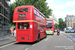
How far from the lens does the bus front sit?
1165 cm

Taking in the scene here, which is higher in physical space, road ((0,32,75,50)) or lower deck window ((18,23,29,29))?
lower deck window ((18,23,29,29))

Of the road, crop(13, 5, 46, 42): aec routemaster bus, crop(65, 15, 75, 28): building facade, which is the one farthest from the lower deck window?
crop(65, 15, 75, 28): building facade

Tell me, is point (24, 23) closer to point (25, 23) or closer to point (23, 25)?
point (25, 23)

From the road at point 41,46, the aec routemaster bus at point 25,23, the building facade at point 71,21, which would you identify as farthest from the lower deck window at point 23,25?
the building facade at point 71,21

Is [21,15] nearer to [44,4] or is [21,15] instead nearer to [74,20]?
[44,4]

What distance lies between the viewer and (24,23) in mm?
11938

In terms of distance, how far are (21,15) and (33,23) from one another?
1.50 meters

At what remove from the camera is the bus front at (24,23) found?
38.2 ft

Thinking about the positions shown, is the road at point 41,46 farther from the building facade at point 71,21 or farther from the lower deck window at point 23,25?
the building facade at point 71,21

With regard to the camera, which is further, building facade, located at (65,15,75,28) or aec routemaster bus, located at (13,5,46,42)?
building facade, located at (65,15,75,28)

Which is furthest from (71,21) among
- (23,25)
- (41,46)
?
(41,46)

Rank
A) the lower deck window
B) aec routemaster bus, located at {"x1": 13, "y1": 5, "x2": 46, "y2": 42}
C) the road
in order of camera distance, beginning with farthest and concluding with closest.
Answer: the lower deck window < aec routemaster bus, located at {"x1": 13, "y1": 5, "x2": 46, "y2": 42} < the road

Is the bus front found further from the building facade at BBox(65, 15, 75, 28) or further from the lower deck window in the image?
the building facade at BBox(65, 15, 75, 28)

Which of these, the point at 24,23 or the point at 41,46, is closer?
the point at 41,46
